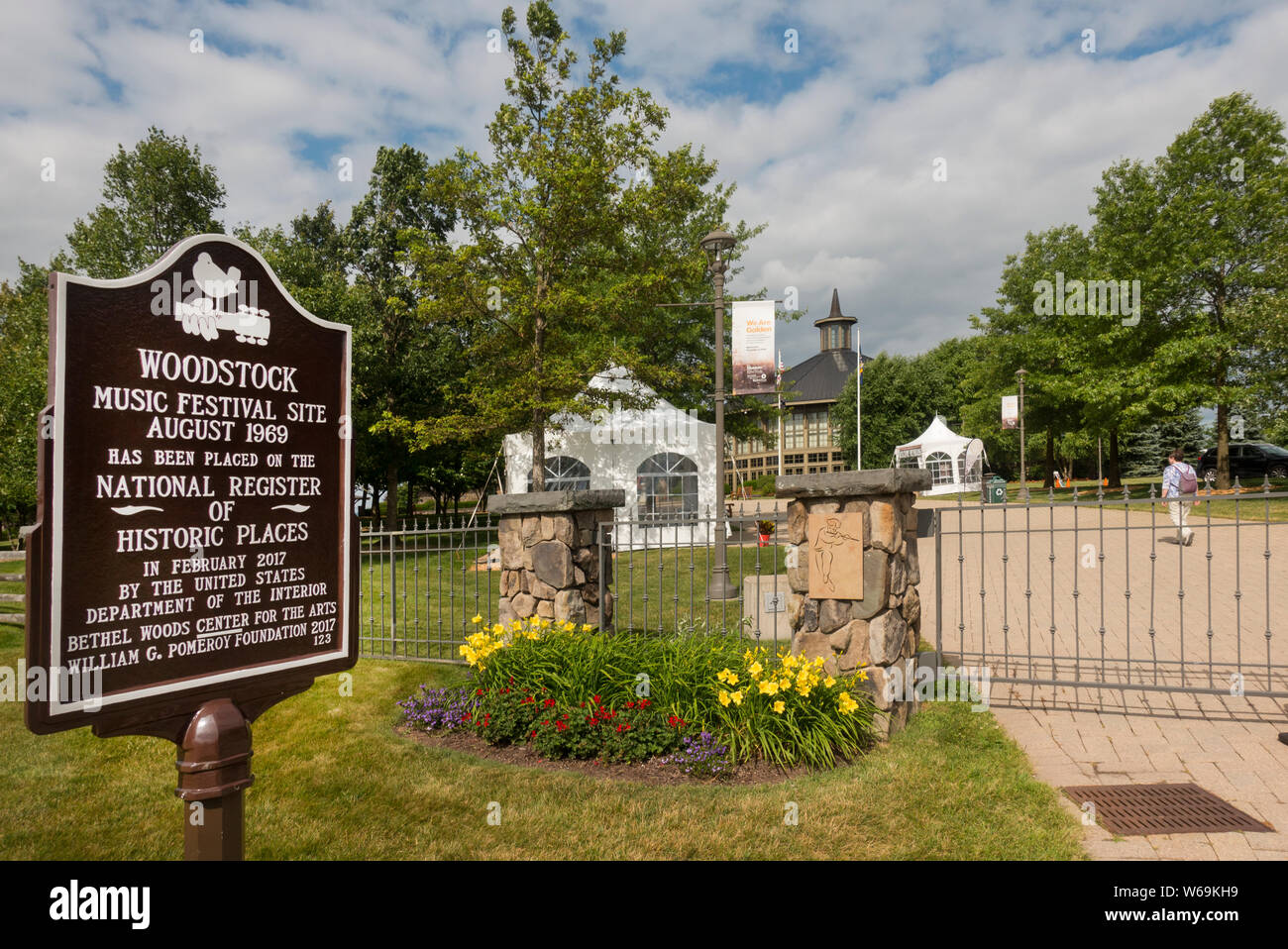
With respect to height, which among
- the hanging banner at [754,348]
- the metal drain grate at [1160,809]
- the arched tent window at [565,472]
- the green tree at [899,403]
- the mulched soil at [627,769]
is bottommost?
the mulched soil at [627,769]

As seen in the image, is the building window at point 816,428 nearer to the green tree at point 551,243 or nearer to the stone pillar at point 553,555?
the green tree at point 551,243

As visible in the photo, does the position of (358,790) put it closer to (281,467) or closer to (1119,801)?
(281,467)

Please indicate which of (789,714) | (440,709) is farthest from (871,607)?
(440,709)

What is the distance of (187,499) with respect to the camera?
2398 millimetres

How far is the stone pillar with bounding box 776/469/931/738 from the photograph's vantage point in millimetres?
5496

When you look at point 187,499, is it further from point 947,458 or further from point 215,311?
point 947,458

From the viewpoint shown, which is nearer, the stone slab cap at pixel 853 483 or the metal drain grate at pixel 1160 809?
the metal drain grate at pixel 1160 809

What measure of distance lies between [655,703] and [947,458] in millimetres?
37130

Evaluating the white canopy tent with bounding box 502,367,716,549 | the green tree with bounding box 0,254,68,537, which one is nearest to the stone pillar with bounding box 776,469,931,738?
the white canopy tent with bounding box 502,367,716,549

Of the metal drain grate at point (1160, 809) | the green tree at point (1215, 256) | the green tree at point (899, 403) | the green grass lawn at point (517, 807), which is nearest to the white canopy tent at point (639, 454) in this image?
the green grass lawn at point (517, 807)

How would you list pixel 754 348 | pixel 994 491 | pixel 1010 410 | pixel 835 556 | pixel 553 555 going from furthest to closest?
1. pixel 994 491
2. pixel 1010 410
3. pixel 754 348
4. pixel 553 555
5. pixel 835 556

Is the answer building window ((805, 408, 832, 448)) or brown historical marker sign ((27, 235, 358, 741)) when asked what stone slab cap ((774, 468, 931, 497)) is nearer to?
brown historical marker sign ((27, 235, 358, 741))

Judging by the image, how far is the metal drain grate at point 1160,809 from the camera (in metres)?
3.98

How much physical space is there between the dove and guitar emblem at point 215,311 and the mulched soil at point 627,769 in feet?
12.0
